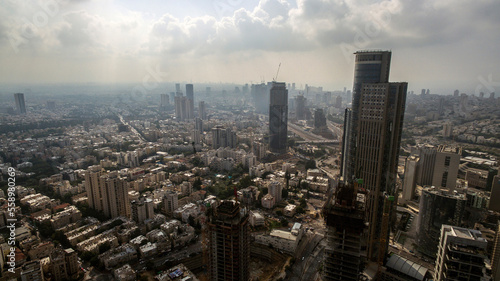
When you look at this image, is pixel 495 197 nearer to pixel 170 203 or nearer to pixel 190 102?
pixel 170 203

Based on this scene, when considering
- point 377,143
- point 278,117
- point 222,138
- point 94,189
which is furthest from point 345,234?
point 222,138

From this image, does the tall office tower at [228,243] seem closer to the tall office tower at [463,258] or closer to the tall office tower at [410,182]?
the tall office tower at [463,258]

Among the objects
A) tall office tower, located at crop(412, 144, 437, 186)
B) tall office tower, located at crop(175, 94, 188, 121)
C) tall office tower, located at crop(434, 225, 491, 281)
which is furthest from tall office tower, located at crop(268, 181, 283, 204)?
tall office tower, located at crop(175, 94, 188, 121)

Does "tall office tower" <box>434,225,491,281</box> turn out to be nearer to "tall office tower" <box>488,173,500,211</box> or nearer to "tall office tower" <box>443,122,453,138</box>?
"tall office tower" <box>488,173,500,211</box>

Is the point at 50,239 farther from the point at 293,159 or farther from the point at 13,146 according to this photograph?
the point at 293,159

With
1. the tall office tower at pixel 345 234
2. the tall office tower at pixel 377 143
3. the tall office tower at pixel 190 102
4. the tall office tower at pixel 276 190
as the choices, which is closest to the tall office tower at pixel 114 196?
the tall office tower at pixel 276 190

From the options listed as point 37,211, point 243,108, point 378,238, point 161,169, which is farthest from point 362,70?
point 243,108
